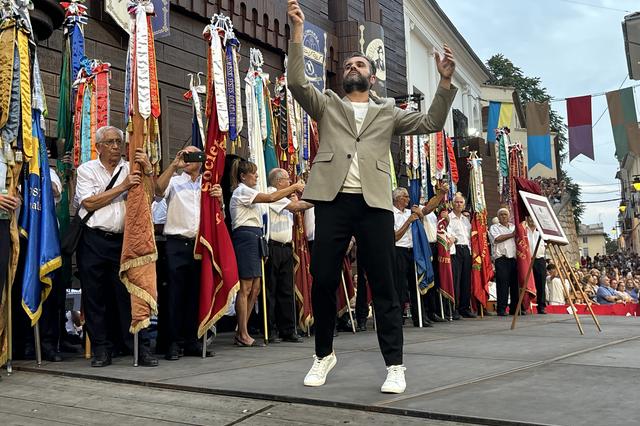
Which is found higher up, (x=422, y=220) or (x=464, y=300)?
(x=422, y=220)

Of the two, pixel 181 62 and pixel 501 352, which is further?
pixel 181 62

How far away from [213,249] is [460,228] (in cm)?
488

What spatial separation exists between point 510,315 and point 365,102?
687 cm

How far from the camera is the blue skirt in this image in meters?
5.86

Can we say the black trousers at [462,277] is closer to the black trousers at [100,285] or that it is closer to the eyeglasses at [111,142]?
the black trousers at [100,285]

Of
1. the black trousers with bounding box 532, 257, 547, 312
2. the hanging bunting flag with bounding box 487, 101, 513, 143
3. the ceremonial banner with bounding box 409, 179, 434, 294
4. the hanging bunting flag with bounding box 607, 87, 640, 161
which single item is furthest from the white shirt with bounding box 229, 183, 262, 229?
the hanging bunting flag with bounding box 487, 101, 513, 143

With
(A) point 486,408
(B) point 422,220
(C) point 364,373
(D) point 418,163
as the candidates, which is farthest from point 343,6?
(A) point 486,408

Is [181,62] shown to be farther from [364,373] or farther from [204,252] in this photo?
[364,373]

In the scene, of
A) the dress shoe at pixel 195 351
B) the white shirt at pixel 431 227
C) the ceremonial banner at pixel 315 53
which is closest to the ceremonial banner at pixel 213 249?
Answer: the dress shoe at pixel 195 351

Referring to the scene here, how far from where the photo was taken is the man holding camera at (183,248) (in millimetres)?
5133

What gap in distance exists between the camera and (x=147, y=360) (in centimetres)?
455

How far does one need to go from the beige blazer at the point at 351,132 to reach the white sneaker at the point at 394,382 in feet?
2.82

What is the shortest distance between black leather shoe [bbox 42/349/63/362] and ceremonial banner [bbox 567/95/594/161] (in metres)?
15.7

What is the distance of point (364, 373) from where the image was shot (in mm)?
4039
